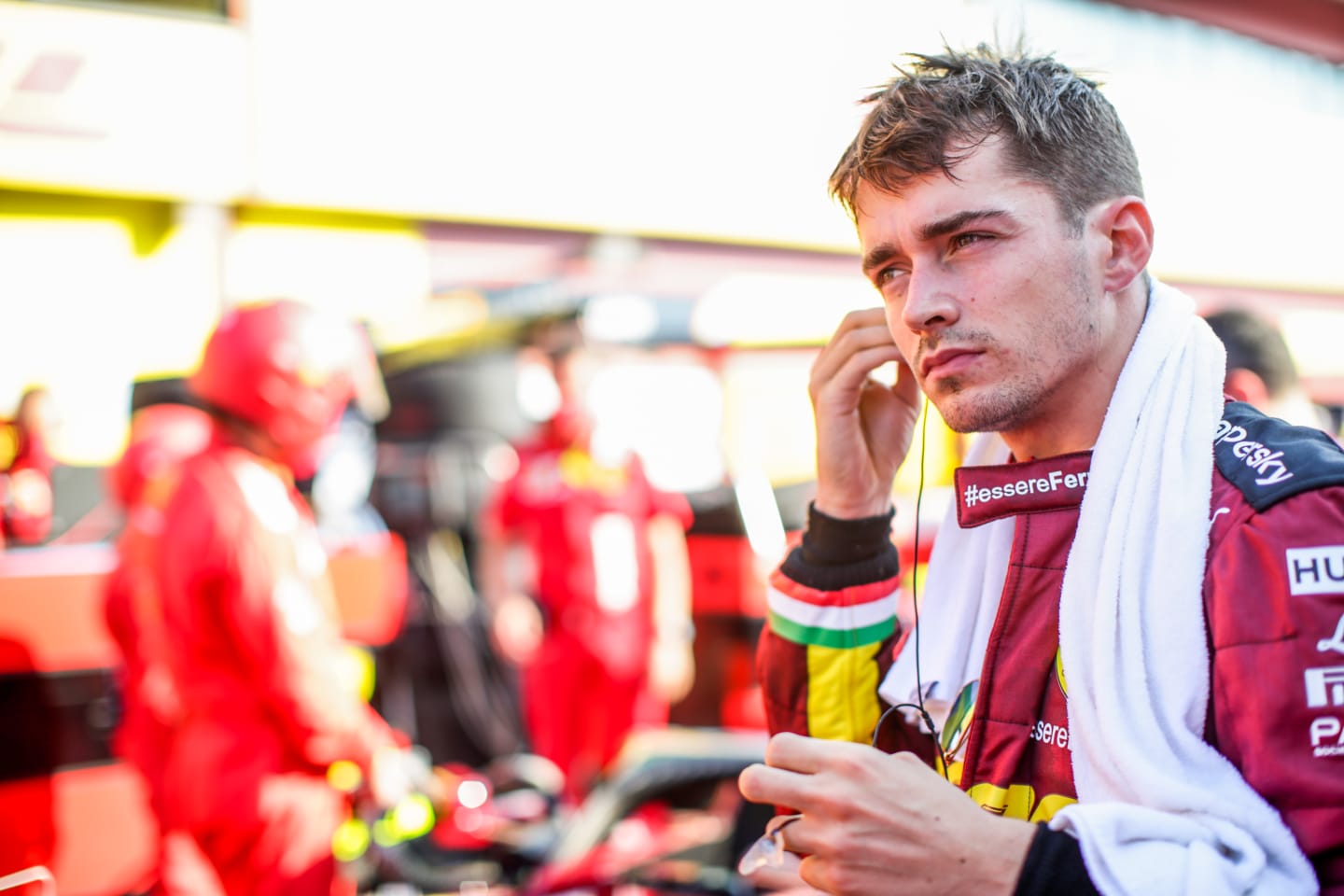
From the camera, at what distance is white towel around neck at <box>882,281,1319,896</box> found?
102 cm

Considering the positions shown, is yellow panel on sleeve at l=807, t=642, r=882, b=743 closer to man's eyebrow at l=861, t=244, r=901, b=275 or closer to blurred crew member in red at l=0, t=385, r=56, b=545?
man's eyebrow at l=861, t=244, r=901, b=275

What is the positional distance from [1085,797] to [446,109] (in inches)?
225

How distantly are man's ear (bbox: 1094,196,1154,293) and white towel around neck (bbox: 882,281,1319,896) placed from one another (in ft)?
0.21

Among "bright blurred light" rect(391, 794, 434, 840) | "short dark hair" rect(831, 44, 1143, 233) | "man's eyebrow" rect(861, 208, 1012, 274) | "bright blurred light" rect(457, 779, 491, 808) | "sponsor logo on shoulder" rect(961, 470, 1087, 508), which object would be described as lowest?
"bright blurred light" rect(457, 779, 491, 808)

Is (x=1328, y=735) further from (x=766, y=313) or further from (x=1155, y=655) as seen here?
(x=766, y=313)

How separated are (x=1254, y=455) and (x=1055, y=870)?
1.65 feet

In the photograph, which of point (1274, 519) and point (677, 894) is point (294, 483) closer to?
point (677, 894)

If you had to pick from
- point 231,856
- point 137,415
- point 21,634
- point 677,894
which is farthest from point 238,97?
point 677,894

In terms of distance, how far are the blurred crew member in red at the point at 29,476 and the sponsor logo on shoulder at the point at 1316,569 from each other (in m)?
4.62

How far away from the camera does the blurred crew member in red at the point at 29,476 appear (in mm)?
4371

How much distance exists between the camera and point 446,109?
20.0ft

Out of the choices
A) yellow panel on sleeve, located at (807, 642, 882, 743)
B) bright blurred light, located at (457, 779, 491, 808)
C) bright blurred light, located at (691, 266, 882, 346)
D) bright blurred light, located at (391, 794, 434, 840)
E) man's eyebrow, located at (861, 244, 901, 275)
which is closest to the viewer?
man's eyebrow, located at (861, 244, 901, 275)

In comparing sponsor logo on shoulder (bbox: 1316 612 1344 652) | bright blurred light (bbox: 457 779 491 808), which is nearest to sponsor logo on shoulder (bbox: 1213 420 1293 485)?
sponsor logo on shoulder (bbox: 1316 612 1344 652)

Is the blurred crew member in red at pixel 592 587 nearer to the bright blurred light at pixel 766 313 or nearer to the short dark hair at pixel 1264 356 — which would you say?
the bright blurred light at pixel 766 313
